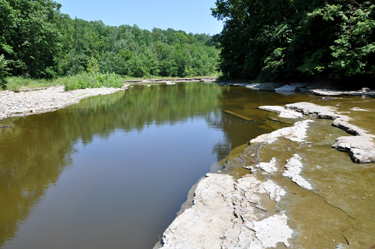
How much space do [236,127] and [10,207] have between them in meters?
8.23

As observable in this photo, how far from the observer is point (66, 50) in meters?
47.5

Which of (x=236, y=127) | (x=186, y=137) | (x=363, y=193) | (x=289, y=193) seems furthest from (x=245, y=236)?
(x=236, y=127)

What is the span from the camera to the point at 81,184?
19.2ft

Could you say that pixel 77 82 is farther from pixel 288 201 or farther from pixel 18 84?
pixel 288 201

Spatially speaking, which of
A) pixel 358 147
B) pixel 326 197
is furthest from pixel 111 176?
pixel 358 147

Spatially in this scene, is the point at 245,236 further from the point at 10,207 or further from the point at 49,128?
the point at 49,128

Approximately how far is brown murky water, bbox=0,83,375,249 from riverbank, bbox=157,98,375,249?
2.3 inches

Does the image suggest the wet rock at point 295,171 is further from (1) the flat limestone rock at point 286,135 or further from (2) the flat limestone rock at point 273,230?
(1) the flat limestone rock at point 286,135

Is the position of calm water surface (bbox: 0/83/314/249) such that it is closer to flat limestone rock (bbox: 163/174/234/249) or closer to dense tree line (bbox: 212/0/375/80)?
flat limestone rock (bbox: 163/174/234/249)

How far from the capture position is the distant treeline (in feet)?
105

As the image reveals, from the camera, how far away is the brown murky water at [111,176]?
4.04 m

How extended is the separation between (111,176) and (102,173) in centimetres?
37

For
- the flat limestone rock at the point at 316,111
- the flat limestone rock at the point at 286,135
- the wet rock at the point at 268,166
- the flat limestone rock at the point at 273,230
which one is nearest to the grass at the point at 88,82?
the flat limestone rock at the point at 316,111

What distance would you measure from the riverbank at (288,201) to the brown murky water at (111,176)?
6 cm
